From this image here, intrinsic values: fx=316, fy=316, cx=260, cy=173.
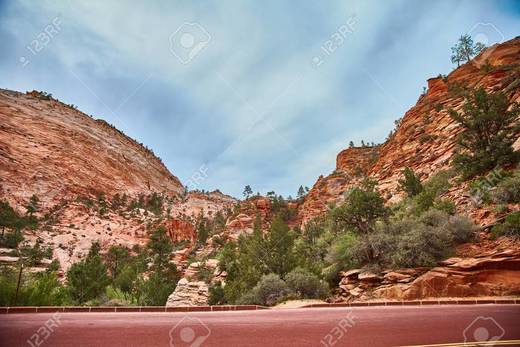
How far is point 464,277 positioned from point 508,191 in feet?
20.1

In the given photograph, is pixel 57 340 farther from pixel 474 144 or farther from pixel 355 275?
pixel 474 144

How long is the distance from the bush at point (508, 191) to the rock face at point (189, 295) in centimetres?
2388

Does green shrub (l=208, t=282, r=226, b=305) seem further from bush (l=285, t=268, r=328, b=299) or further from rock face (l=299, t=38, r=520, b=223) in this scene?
rock face (l=299, t=38, r=520, b=223)

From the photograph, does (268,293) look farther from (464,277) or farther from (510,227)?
(510,227)

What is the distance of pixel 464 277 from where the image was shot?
1488 cm

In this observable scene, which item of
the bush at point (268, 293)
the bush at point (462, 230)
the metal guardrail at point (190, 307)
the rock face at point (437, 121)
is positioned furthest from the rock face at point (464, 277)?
the rock face at point (437, 121)

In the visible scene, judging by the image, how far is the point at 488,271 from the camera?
14.6 meters

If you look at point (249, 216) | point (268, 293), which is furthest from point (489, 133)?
point (249, 216)

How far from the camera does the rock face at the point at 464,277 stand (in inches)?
556

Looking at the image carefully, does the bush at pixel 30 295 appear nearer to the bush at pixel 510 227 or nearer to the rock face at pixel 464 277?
the rock face at pixel 464 277

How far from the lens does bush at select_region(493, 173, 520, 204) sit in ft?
55.5

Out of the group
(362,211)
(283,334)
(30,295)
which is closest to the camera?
(283,334)

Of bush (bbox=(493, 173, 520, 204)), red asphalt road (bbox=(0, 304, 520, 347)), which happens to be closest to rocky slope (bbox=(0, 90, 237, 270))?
red asphalt road (bbox=(0, 304, 520, 347))

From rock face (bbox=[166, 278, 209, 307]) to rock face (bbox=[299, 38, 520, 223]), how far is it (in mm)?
23286
